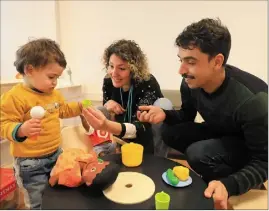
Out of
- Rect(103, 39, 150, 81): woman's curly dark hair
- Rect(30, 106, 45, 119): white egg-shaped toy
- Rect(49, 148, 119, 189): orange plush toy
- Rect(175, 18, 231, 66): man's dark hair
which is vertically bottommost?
Rect(49, 148, 119, 189): orange plush toy

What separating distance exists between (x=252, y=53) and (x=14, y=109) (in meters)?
0.82

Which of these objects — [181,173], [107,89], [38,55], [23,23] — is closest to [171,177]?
[181,173]

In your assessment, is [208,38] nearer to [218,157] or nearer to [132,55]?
[132,55]

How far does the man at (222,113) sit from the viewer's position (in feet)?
1.99

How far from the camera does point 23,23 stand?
2.99 ft

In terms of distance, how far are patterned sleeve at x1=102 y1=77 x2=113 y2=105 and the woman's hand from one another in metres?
0.02

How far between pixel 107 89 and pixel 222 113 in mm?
378

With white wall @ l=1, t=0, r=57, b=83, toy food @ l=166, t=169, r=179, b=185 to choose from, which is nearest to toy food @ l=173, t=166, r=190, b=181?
toy food @ l=166, t=169, r=179, b=185

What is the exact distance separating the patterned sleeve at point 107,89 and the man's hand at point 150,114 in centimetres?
12

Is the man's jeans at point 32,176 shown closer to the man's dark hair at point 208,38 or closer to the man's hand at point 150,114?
the man's hand at point 150,114

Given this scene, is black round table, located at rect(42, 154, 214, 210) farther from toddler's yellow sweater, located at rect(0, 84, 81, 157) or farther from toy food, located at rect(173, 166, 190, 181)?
toddler's yellow sweater, located at rect(0, 84, 81, 157)

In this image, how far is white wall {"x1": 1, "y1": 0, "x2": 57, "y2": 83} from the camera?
0.85 m

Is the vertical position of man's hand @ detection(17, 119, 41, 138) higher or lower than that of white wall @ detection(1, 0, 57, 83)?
lower

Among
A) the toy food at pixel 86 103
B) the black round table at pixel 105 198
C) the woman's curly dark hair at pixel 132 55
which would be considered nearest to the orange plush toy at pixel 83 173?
the black round table at pixel 105 198
